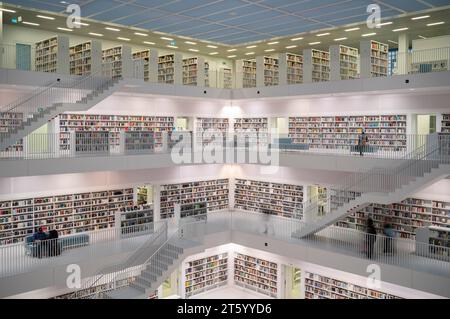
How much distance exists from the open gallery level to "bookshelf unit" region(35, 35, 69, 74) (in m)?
0.06

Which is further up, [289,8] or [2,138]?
[289,8]

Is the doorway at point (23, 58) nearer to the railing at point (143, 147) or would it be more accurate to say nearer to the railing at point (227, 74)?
the railing at point (227, 74)

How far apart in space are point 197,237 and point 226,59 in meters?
11.9

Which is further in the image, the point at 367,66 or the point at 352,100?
the point at 352,100

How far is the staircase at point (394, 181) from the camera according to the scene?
12391 millimetres

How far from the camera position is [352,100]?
16719mm

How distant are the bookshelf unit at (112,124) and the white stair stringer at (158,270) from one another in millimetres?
3606

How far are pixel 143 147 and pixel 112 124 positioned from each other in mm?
2410

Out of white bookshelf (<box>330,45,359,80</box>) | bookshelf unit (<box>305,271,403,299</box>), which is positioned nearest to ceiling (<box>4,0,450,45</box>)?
white bookshelf (<box>330,45,359,80</box>)

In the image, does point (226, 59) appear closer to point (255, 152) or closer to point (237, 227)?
point (255, 152)

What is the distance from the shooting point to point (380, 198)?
1287cm

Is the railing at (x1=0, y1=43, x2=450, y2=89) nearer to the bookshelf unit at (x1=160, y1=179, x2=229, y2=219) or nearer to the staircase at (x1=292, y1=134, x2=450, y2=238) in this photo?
the staircase at (x1=292, y1=134, x2=450, y2=238)
